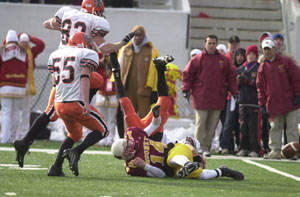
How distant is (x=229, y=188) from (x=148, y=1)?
14309 millimetres

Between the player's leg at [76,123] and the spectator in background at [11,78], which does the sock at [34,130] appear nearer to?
the player's leg at [76,123]

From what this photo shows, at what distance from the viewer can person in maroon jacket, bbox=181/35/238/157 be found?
494 inches

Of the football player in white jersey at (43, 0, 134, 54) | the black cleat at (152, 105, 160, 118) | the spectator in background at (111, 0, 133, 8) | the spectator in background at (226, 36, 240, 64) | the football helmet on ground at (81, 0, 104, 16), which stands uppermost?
the spectator in background at (111, 0, 133, 8)

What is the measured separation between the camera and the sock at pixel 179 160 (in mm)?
7945

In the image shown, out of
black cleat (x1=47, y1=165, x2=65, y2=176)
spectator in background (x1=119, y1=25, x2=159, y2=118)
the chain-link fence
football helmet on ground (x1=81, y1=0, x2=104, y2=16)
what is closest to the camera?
black cleat (x1=47, y1=165, x2=65, y2=176)

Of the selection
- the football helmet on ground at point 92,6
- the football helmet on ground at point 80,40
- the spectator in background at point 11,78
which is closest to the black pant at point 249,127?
the spectator in background at point 11,78

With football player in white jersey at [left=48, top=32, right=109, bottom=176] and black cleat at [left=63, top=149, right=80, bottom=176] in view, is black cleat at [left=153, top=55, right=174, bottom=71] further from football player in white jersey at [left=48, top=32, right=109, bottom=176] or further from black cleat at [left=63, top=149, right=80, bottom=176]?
black cleat at [left=63, top=149, right=80, bottom=176]

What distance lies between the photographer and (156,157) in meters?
8.24

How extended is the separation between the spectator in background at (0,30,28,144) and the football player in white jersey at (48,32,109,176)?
6.33 m

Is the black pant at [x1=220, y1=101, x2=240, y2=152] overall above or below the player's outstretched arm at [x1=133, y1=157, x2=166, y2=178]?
above

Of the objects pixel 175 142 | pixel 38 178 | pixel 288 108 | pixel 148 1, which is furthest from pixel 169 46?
pixel 38 178

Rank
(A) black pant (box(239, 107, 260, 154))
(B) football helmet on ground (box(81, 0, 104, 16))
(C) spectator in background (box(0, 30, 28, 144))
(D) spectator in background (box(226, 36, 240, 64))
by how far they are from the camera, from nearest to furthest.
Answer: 1. (B) football helmet on ground (box(81, 0, 104, 16))
2. (A) black pant (box(239, 107, 260, 154))
3. (C) spectator in background (box(0, 30, 28, 144))
4. (D) spectator in background (box(226, 36, 240, 64))

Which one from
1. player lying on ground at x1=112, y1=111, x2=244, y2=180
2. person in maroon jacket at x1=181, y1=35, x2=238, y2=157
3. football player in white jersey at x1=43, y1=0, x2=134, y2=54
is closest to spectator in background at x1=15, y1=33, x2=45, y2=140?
person in maroon jacket at x1=181, y1=35, x2=238, y2=157

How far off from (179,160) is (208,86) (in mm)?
4664
